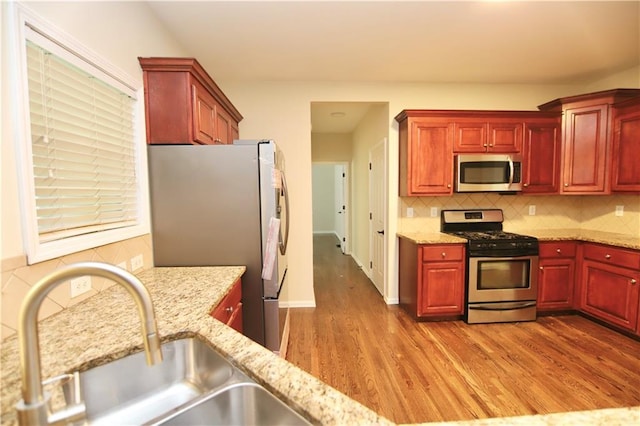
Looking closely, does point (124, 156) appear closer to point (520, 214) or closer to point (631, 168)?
point (520, 214)

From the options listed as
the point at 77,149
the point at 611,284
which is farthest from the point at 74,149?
the point at 611,284

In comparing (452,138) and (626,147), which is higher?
(452,138)

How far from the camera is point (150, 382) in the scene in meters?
1.00

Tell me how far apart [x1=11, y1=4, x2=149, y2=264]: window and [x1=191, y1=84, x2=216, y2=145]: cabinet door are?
1.20 feet

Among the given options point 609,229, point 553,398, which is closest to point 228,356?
point 553,398

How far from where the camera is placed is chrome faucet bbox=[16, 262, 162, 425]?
516mm

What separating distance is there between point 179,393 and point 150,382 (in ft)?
0.36

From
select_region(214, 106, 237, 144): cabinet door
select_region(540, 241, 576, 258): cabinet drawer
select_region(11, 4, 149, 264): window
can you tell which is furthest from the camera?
select_region(540, 241, 576, 258): cabinet drawer

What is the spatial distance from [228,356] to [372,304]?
282cm

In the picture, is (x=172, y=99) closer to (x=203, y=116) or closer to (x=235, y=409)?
(x=203, y=116)

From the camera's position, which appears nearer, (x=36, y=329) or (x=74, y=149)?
(x=36, y=329)

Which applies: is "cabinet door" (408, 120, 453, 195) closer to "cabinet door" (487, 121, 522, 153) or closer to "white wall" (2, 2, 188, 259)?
"cabinet door" (487, 121, 522, 153)

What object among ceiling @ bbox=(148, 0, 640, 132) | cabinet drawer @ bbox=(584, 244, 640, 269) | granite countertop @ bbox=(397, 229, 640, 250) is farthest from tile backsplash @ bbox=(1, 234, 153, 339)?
cabinet drawer @ bbox=(584, 244, 640, 269)

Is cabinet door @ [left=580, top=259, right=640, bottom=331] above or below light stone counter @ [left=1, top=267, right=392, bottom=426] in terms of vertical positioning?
below
